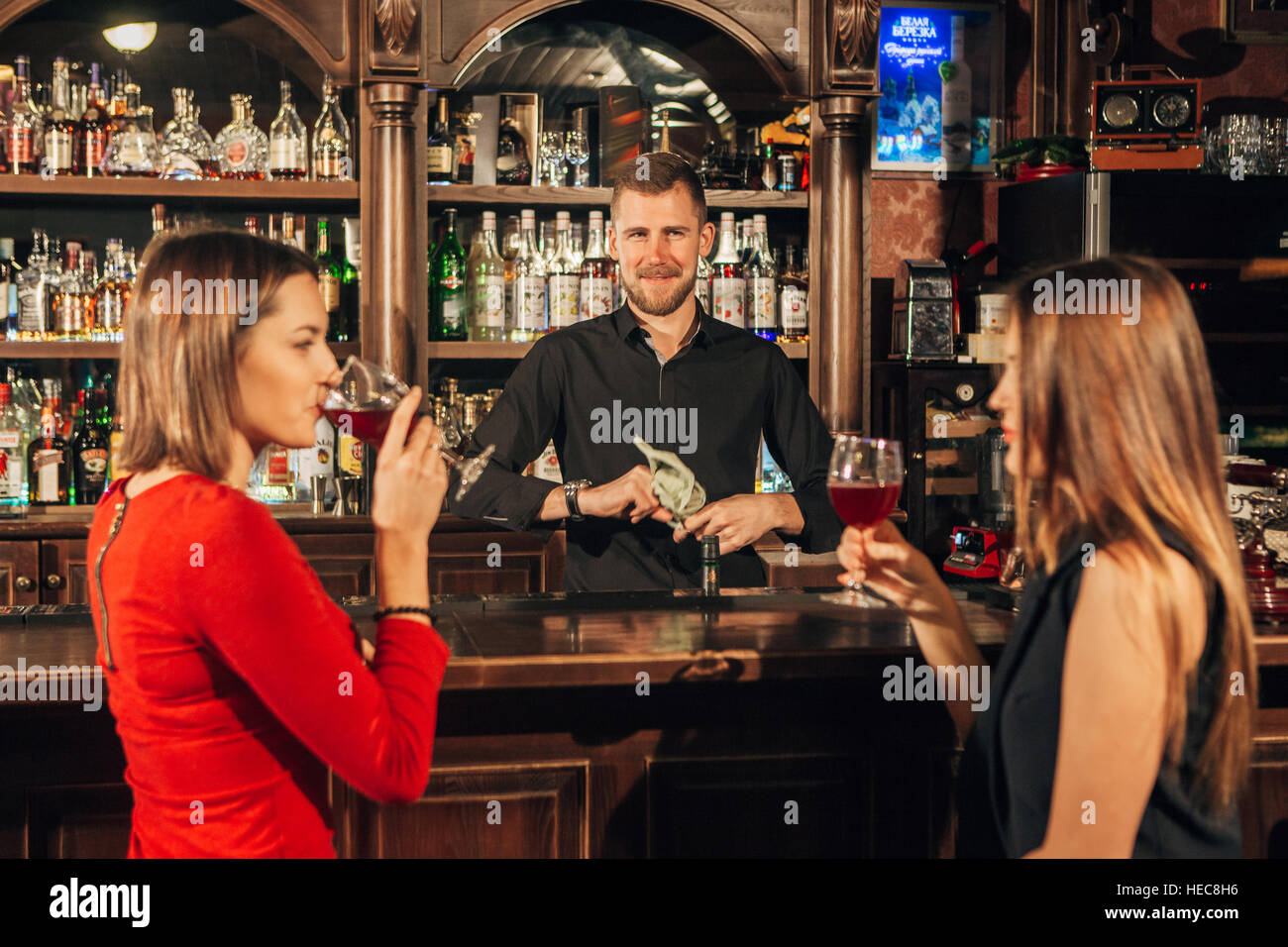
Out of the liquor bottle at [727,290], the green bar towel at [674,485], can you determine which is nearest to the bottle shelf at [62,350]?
the liquor bottle at [727,290]

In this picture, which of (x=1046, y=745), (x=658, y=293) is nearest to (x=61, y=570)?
(x=658, y=293)

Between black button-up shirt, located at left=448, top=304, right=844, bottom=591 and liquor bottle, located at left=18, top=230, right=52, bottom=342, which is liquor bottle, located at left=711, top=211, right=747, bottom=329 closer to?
black button-up shirt, located at left=448, top=304, right=844, bottom=591

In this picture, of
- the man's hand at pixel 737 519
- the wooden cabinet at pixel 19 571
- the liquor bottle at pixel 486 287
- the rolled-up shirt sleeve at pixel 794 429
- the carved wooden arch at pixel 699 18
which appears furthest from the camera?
the liquor bottle at pixel 486 287

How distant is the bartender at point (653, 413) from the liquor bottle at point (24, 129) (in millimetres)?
1606

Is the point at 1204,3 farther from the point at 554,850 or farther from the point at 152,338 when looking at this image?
the point at 152,338

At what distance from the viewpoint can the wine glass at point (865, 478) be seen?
1.58 meters

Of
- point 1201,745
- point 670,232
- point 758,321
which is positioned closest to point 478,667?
point 1201,745

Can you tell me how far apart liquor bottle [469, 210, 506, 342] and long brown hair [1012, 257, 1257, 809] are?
2.43 m

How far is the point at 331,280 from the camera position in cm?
349

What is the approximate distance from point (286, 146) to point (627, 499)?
72.4 inches

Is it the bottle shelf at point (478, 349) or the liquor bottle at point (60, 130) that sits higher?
the liquor bottle at point (60, 130)

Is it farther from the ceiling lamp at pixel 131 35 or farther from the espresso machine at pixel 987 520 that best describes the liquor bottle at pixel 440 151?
the espresso machine at pixel 987 520

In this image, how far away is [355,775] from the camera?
1134 millimetres

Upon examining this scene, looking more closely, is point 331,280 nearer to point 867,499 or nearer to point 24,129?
point 24,129
